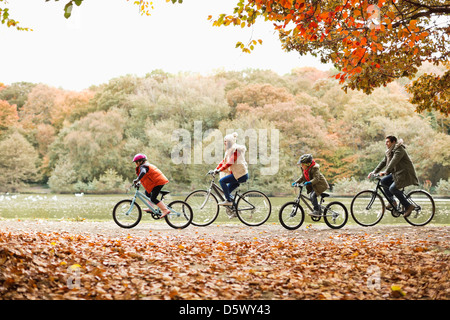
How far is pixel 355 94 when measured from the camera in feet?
118

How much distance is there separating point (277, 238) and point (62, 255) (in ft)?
12.6

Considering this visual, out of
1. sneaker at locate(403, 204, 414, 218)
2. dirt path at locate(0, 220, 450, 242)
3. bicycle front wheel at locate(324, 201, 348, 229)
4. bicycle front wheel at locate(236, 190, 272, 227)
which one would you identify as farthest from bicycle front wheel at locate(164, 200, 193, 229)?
sneaker at locate(403, 204, 414, 218)

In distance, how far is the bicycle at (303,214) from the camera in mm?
8609

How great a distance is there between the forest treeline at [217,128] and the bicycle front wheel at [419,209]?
62.4ft

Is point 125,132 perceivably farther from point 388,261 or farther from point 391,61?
point 388,261

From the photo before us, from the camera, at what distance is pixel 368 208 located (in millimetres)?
9148

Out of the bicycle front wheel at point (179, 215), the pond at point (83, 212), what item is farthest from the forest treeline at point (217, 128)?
the bicycle front wheel at point (179, 215)

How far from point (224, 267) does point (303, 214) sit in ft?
11.9

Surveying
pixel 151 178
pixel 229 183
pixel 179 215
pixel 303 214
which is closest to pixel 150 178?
pixel 151 178

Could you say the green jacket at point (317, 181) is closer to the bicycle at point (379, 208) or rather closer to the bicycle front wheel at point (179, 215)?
the bicycle at point (379, 208)

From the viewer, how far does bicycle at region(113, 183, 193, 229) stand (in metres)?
8.57

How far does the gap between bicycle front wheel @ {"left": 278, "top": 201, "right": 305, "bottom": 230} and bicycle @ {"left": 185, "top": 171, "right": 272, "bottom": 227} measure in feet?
1.31
